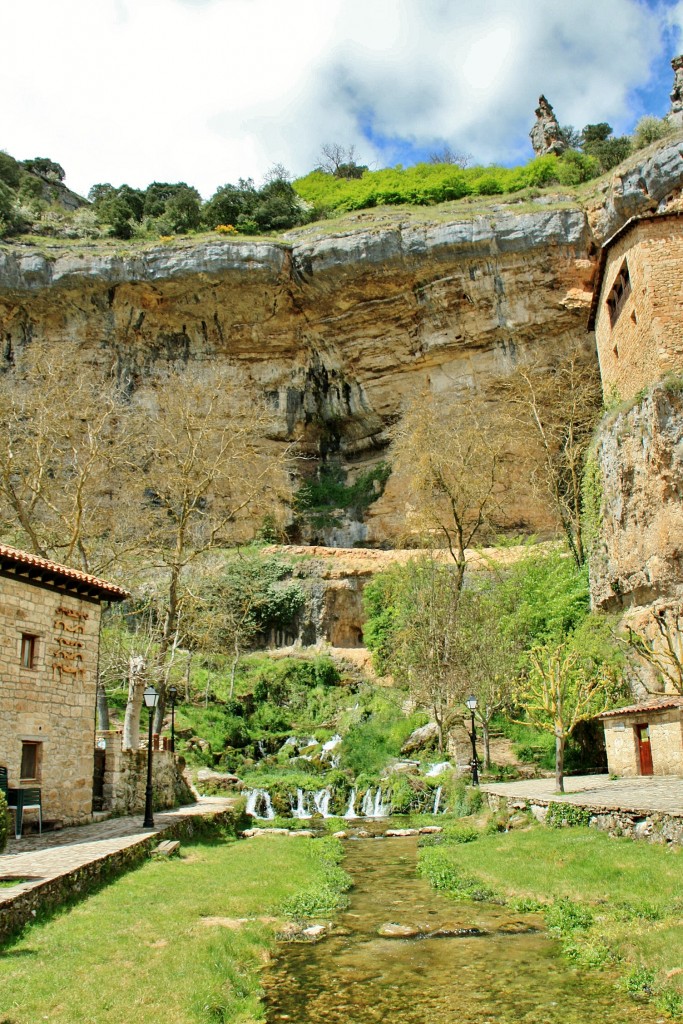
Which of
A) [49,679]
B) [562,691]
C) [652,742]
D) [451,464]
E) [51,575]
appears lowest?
[652,742]

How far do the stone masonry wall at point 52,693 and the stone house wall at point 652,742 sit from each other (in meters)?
13.2

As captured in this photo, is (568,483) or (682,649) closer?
(682,649)

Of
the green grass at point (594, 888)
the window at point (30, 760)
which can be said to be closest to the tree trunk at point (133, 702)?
the window at point (30, 760)

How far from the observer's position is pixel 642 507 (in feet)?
73.2

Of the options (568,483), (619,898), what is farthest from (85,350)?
(619,898)

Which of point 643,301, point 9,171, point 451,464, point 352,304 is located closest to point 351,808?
point 451,464

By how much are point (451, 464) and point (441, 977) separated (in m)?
23.5

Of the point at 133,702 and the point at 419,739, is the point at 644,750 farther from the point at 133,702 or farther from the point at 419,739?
the point at 133,702

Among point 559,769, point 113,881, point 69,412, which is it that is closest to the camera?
point 113,881

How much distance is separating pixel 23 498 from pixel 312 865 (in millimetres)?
15690

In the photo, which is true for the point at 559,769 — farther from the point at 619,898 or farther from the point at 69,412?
the point at 69,412

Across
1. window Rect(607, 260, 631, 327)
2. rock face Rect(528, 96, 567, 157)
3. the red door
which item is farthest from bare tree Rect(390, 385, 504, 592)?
rock face Rect(528, 96, 567, 157)

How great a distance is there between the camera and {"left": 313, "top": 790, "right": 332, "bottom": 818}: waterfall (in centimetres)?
2183

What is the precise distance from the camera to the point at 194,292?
3766 cm
